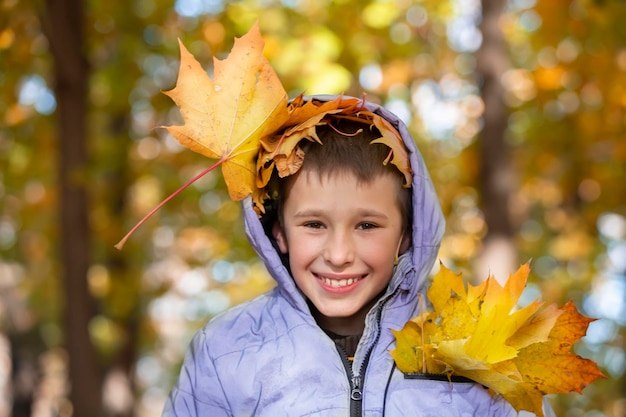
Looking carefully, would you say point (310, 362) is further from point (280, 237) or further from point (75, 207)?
point (75, 207)

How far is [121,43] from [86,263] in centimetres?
172

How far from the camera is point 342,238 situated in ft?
7.34

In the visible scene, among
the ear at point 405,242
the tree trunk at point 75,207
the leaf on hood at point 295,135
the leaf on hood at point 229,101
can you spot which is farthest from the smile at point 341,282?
the tree trunk at point 75,207

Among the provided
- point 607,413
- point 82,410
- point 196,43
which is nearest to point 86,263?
point 82,410

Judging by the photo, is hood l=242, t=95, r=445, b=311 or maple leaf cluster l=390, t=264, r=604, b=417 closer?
maple leaf cluster l=390, t=264, r=604, b=417

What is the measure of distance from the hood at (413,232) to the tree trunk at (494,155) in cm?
337

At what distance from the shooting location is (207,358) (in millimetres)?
2326

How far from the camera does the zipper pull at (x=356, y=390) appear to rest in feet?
7.19

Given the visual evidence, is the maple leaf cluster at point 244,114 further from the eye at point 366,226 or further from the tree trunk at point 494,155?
the tree trunk at point 494,155

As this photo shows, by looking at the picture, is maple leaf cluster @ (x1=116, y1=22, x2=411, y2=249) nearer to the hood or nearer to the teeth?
the hood

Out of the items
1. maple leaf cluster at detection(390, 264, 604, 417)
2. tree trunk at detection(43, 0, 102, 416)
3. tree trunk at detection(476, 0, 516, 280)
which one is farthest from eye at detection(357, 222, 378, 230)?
tree trunk at detection(476, 0, 516, 280)

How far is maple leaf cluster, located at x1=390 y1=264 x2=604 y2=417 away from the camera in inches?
85.0

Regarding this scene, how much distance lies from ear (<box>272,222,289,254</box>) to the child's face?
129 mm

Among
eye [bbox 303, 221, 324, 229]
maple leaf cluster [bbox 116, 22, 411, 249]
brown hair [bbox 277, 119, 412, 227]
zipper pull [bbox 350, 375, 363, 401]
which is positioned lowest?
zipper pull [bbox 350, 375, 363, 401]
